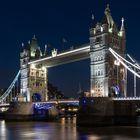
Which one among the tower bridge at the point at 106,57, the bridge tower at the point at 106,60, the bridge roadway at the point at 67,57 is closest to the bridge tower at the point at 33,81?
the bridge roadway at the point at 67,57

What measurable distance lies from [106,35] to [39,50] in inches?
968

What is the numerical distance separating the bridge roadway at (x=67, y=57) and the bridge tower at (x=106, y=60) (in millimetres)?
2429

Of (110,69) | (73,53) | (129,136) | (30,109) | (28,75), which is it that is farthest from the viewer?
(28,75)

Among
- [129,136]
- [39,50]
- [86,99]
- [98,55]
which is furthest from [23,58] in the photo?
[129,136]

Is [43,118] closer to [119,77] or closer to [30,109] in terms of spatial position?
[30,109]

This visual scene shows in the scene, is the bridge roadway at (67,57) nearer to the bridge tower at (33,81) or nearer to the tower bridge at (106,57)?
the tower bridge at (106,57)

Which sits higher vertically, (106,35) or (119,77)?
(106,35)

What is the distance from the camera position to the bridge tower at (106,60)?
5175cm

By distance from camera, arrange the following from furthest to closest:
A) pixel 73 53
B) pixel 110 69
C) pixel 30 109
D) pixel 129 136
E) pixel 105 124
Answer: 1. pixel 30 109
2. pixel 73 53
3. pixel 110 69
4. pixel 105 124
5. pixel 129 136

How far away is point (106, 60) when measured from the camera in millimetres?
52062

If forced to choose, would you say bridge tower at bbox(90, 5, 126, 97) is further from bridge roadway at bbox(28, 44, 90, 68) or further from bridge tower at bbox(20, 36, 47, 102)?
bridge tower at bbox(20, 36, 47, 102)

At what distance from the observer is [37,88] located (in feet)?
234

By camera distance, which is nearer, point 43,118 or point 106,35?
point 106,35

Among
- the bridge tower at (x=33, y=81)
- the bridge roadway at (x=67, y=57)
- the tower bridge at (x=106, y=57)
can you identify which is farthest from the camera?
the bridge tower at (x=33, y=81)
